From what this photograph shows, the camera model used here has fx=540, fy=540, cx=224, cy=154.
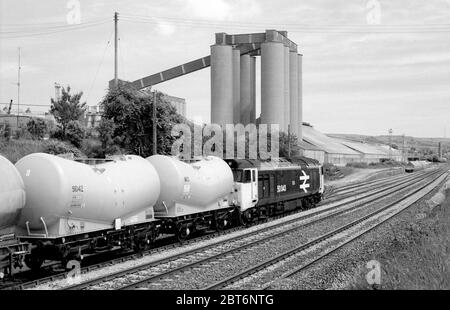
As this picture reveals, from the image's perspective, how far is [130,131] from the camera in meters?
41.1

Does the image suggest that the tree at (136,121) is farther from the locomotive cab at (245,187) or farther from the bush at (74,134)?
the locomotive cab at (245,187)

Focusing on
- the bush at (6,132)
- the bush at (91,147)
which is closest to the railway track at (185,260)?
the bush at (91,147)

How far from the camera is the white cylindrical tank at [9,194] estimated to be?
1330 cm

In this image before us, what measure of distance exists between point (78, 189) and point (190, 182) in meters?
7.14

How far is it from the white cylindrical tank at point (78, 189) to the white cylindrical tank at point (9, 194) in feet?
1.91

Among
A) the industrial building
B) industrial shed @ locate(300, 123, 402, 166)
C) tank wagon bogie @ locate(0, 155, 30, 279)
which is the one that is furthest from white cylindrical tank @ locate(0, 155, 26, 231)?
industrial shed @ locate(300, 123, 402, 166)

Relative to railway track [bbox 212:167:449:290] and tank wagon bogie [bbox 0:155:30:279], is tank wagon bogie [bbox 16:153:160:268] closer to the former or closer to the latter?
tank wagon bogie [bbox 0:155:30:279]

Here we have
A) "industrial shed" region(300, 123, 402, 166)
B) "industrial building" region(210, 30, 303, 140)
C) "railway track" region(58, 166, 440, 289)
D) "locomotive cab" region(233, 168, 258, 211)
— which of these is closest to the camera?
"railway track" region(58, 166, 440, 289)

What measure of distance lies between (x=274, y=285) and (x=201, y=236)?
10372mm

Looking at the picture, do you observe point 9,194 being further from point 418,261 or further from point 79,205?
point 418,261

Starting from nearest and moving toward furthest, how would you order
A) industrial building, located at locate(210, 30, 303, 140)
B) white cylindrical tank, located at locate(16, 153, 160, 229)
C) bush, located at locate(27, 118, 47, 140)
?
white cylindrical tank, located at locate(16, 153, 160, 229), bush, located at locate(27, 118, 47, 140), industrial building, located at locate(210, 30, 303, 140)

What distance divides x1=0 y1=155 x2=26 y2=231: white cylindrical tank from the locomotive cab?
1397 cm

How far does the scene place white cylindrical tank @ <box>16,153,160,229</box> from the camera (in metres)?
14.6
